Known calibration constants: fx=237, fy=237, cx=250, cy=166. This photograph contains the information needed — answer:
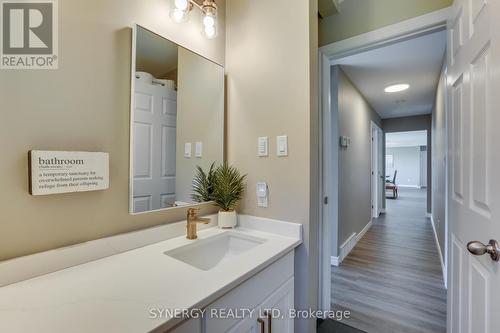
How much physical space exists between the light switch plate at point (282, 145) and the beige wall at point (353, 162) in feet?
5.76

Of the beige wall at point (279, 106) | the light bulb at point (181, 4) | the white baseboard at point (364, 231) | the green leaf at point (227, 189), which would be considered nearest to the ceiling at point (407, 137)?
the white baseboard at point (364, 231)

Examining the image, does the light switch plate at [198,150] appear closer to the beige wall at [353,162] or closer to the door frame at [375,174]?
the beige wall at [353,162]

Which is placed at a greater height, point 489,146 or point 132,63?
point 132,63

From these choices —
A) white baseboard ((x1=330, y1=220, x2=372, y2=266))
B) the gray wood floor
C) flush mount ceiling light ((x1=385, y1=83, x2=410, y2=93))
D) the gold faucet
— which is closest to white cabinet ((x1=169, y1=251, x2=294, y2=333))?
the gold faucet

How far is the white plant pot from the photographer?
1405 mm

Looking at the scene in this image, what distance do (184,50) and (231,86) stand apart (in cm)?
37

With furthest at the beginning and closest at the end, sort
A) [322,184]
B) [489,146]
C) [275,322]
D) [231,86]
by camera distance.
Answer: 1. [322,184]
2. [231,86]
3. [275,322]
4. [489,146]

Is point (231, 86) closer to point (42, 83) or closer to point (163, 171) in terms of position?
point (163, 171)

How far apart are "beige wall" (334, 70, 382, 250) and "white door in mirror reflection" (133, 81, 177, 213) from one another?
2159 millimetres

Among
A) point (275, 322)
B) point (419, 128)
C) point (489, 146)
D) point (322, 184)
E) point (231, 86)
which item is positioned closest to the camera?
point (489, 146)

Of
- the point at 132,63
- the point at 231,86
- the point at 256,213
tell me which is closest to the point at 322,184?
the point at 256,213

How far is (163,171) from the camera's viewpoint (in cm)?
127

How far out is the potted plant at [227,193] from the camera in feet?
4.64

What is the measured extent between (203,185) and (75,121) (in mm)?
738
